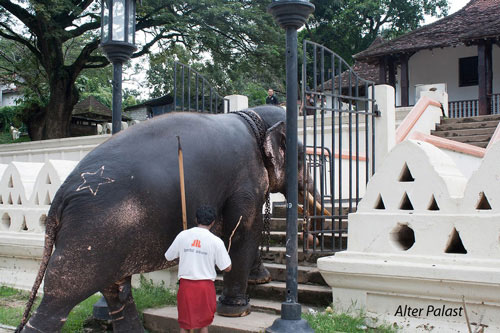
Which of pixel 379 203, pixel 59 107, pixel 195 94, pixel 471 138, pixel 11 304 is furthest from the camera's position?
pixel 59 107

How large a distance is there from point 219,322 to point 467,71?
21541 mm

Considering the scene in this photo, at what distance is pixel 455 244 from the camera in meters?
4.24

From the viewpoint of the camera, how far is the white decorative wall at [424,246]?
3.92m

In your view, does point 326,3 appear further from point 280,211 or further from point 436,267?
point 436,267

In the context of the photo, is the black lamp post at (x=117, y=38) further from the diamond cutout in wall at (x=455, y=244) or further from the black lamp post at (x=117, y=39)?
the diamond cutout in wall at (x=455, y=244)

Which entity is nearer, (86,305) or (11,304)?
(86,305)

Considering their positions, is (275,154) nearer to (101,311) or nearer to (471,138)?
(101,311)

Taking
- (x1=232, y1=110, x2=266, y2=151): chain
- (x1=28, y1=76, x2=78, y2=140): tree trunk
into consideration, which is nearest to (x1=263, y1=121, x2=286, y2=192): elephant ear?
(x1=232, y1=110, x2=266, y2=151): chain

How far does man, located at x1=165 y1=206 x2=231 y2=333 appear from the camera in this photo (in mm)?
3787

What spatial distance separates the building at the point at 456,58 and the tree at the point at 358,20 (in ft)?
32.1

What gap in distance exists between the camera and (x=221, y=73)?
21703 mm

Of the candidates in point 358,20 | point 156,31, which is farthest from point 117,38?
point 358,20

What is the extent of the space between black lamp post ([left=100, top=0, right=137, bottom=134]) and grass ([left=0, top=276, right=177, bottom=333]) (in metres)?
1.67

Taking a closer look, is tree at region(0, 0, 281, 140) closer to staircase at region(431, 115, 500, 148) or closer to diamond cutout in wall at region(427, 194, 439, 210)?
staircase at region(431, 115, 500, 148)
